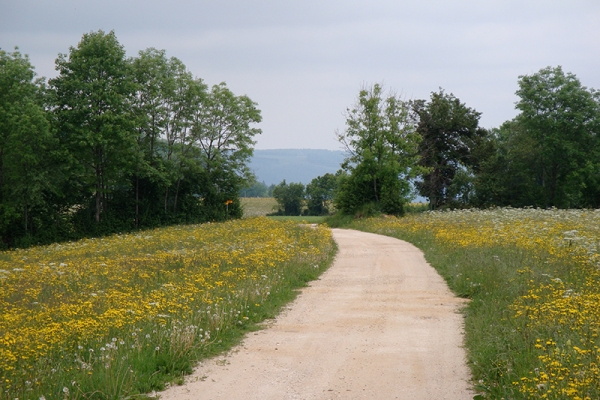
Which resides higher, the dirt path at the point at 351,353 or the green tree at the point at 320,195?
the green tree at the point at 320,195

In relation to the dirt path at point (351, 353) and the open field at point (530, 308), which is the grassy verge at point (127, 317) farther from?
the open field at point (530, 308)

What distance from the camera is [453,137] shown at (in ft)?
214

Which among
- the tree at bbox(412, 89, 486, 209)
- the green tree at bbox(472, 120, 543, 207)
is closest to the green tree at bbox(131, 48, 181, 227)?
the tree at bbox(412, 89, 486, 209)

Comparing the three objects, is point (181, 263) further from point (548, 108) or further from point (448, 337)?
point (548, 108)

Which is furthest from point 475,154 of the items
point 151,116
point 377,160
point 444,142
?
point 151,116

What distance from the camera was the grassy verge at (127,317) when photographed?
22.3 feet

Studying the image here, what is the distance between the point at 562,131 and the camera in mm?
56844

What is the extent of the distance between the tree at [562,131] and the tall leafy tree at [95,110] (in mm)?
39247

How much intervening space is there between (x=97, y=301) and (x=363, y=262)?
10480mm

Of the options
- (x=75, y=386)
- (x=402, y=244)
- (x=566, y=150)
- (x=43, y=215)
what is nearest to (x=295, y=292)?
(x=75, y=386)

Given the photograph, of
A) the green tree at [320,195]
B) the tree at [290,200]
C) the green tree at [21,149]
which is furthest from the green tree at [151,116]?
the tree at [290,200]

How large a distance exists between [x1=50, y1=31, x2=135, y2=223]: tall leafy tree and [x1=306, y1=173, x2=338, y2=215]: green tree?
4855 cm

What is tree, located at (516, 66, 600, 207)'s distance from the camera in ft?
182

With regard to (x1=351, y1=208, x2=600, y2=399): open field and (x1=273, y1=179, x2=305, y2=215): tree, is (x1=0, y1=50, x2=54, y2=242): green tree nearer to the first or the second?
(x1=351, y1=208, x2=600, y2=399): open field
